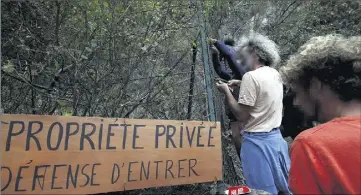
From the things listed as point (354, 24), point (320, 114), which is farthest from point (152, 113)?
point (354, 24)

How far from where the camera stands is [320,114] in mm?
1382

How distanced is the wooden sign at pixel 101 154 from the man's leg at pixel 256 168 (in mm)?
225

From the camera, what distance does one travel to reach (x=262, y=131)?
9.61 ft

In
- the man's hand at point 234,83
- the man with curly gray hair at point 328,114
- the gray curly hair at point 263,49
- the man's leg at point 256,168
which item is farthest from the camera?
the man's hand at point 234,83

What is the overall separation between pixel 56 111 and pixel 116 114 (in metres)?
0.49

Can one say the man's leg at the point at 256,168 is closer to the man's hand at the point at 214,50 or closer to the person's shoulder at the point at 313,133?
the man's hand at the point at 214,50

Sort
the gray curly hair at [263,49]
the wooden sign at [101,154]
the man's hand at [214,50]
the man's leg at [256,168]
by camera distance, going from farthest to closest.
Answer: the man's hand at [214,50], the gray curly hair at [263,49], the man's leg at [256,168], the wooden sign at [101,154]

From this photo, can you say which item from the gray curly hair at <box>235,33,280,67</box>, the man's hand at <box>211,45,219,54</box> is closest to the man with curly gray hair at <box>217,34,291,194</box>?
the gray curly hair at <box>235,33,280,67</box>

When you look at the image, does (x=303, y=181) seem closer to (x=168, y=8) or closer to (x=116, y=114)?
(x=116, y=114)

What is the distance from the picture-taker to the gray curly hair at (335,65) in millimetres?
1316

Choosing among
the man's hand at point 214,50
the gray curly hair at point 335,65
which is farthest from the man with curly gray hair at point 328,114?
the man's hand at point 214,50

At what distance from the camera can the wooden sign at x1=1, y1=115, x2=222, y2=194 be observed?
6.97ft

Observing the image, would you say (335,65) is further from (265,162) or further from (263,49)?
(263,49)

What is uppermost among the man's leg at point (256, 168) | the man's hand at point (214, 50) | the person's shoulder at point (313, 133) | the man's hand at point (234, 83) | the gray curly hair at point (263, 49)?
the man's hand at point (214, 50)
